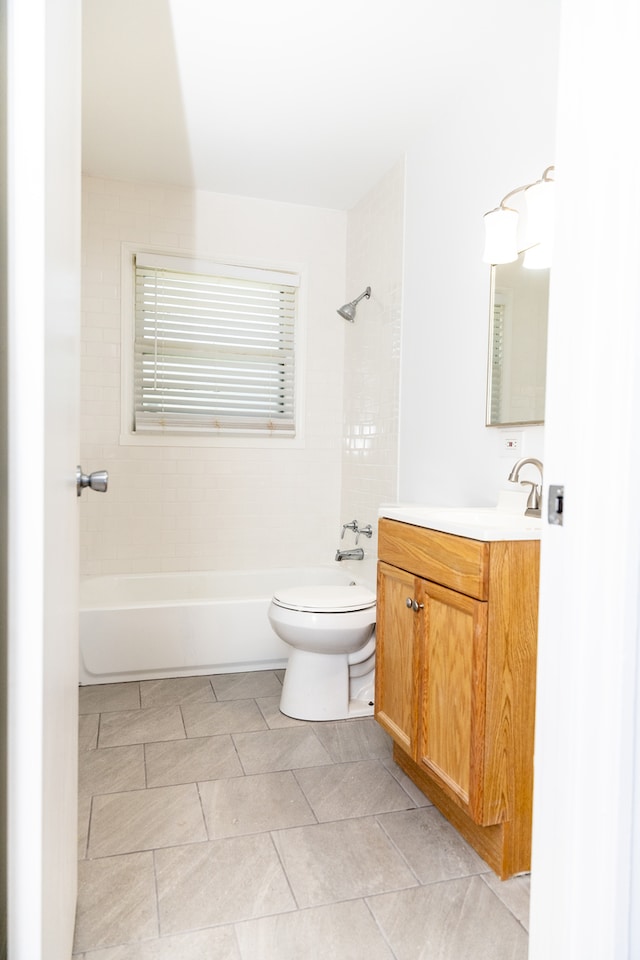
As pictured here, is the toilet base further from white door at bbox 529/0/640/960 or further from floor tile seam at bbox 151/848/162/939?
white door at bbox 529/0/640/960

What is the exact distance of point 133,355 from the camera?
3547 millimetres

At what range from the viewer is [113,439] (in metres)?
3.51

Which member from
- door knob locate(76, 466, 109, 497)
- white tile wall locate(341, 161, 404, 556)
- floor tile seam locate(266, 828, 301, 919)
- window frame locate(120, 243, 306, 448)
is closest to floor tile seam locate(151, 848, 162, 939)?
floor tile seam locate(266, 828, 301, 919)

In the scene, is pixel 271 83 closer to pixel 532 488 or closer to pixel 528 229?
pixel 528 229

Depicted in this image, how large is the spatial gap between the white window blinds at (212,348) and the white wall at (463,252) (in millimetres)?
956

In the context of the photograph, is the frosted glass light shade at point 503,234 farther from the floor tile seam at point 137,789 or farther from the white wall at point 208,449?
the floor tile seam at point 137,789

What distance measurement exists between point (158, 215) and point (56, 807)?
329 centimetres

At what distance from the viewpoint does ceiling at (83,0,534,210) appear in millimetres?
2168

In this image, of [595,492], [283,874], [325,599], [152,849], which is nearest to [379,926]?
[283,874]

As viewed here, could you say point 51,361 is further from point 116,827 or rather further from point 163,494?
point 163,494

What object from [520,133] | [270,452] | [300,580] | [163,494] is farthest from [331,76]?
[300,580]

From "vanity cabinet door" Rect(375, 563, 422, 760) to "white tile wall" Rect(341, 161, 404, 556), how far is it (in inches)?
43.5

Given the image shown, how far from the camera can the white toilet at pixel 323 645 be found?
98.3 inches

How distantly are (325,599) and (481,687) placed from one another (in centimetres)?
104
